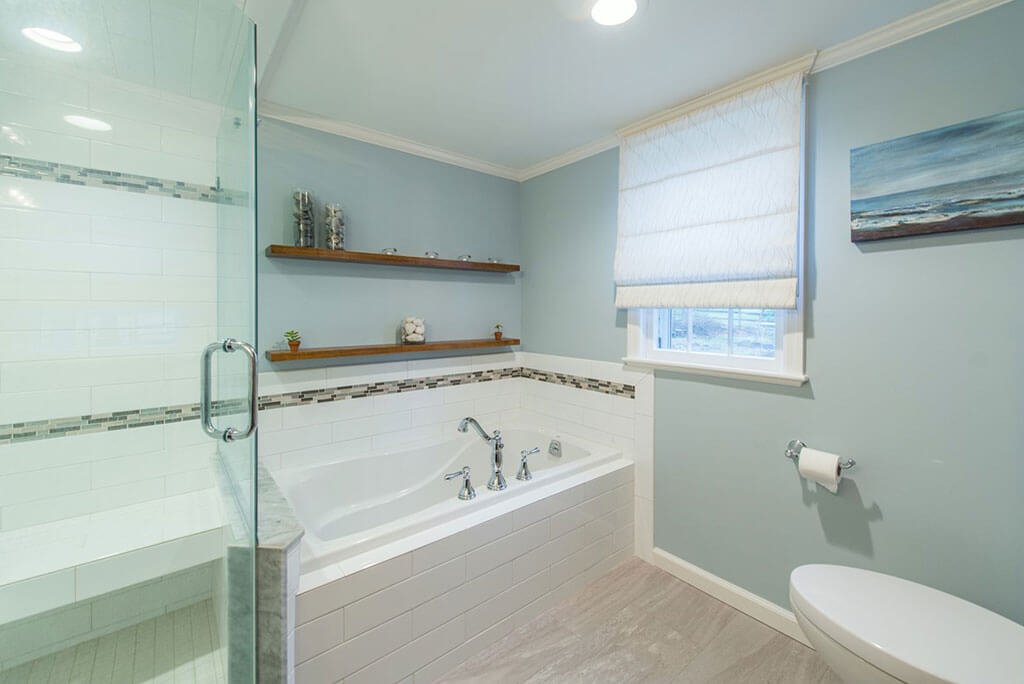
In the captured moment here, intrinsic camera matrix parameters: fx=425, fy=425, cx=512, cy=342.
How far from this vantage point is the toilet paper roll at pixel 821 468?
161 centimetres

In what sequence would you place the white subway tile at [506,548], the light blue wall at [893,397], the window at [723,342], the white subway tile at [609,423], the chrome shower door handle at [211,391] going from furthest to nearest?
1. the white subway tile at [609,423]
2. the window at [723,342]
3. the white subway tile at [506,548]
4. the light blue wall at [893,397]
5. the chrome shower door handle at [211,391]

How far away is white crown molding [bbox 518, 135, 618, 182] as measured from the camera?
2492mm

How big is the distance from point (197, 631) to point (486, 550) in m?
1.19

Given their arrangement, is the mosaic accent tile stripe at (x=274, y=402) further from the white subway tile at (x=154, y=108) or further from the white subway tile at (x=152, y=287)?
the white subway tile at (x=154, y=108)

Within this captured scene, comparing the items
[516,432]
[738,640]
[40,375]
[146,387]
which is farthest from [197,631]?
[738,640]

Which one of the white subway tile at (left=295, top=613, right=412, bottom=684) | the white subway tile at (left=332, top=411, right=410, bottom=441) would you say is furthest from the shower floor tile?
the white subway tile at (left=332, top=411, right=410, bottom=441)

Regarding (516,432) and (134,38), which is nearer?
(134,38)

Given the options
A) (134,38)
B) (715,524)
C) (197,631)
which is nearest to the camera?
(134,38)

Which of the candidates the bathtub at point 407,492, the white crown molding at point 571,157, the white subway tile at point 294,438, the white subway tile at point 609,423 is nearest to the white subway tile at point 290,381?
the white subway tile at point 294,438

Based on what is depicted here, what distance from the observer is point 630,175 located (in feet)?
7.63

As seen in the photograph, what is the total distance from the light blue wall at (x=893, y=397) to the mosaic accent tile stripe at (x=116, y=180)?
7.01 feet

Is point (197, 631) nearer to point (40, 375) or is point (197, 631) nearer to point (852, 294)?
point (40, 375)

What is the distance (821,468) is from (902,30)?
158 cm

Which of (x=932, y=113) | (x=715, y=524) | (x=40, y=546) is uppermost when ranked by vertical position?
(x=932, y=113)
